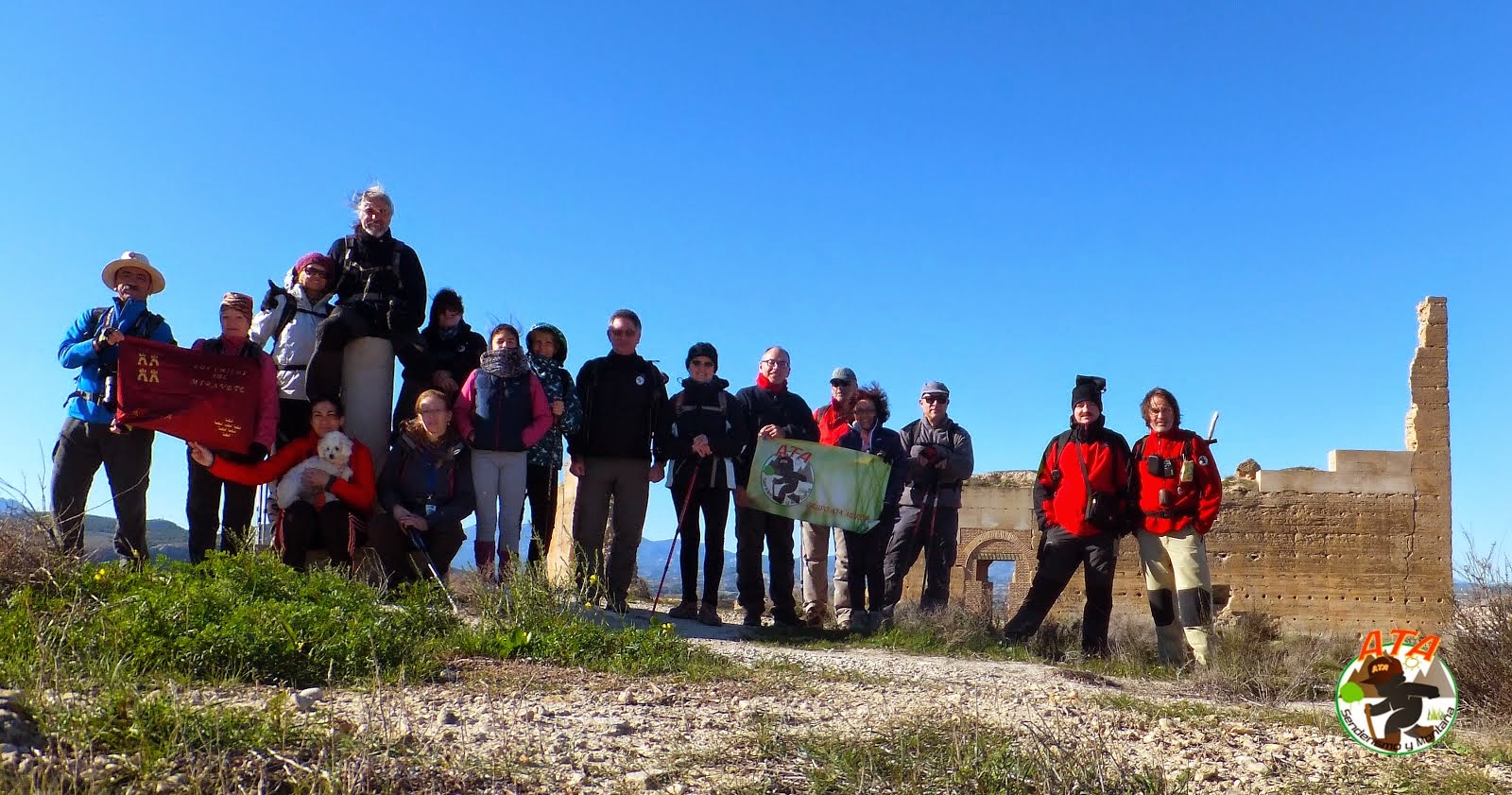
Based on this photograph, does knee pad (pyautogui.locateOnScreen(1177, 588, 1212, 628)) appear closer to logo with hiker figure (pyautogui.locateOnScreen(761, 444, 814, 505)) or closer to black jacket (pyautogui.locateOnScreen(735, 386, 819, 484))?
logo with hiker figure (pyautogui.locateOnScreen(761, 444, 814, 505))

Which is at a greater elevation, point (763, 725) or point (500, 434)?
point (500, 434)

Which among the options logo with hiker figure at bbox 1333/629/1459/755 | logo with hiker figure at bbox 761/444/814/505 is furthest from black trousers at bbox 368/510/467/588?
logo with hiker figure at bbox 1333/629/1459/755

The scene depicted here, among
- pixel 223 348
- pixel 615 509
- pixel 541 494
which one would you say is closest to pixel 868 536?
pixel 615 509

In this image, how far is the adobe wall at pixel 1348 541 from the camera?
13398 mm

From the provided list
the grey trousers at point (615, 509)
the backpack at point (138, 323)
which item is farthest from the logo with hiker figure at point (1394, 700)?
the backpack at point (138, 323)

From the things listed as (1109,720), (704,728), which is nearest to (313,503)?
(704,728)

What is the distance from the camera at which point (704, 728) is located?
363cm

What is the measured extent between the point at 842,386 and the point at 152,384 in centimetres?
505

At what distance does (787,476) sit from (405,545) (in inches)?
111

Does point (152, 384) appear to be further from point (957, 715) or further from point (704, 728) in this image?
point (957, 715)

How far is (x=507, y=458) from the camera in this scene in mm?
6453

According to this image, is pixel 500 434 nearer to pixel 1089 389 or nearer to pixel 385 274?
pixel 385 274

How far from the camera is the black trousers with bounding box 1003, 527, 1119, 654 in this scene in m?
6.80

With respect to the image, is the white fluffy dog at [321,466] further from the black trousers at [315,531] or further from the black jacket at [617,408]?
the black jacket at [617,408]
